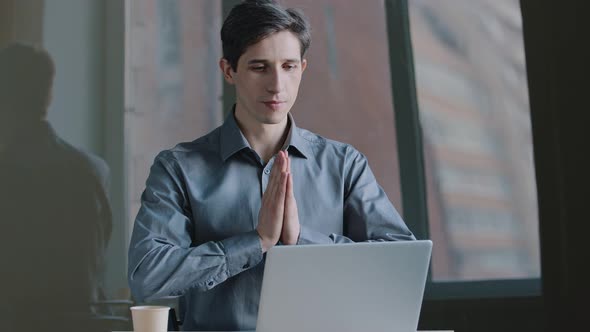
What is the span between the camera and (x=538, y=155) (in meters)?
2.78

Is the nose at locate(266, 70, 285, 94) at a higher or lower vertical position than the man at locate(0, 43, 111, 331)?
higher

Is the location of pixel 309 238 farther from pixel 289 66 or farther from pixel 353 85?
pixel 353 85

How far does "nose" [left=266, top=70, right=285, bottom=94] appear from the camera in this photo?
72.5 inches

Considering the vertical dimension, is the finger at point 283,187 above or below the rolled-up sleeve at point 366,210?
above

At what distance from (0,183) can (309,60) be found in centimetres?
169

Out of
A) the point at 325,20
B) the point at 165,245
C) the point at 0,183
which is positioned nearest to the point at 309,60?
the point at 325,20

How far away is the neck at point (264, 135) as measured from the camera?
6.43ft

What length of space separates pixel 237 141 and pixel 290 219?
0.39m

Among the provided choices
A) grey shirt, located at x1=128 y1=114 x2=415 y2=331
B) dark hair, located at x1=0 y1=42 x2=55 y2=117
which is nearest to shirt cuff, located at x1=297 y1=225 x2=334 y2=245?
grey shirt, located at x1=128 y1=114 x2=415 y2=331

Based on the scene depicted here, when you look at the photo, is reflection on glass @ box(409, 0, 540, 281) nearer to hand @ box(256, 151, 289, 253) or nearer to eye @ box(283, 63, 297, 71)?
eye @ box(283, 63, 297, 71)

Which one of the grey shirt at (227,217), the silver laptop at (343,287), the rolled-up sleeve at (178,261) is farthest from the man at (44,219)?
the silver laptop at (343,287)

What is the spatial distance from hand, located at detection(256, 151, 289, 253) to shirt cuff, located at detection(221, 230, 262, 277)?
0.06 ft

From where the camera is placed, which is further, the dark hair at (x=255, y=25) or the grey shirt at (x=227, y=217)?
the dark hair at (x=255, y=25)

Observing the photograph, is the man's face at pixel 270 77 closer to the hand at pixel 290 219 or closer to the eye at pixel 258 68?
the eye at pixel 258 68
